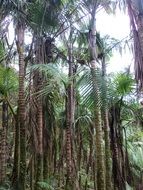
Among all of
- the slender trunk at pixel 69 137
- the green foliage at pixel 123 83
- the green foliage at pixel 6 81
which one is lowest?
the slender trunk at pixel 69 137

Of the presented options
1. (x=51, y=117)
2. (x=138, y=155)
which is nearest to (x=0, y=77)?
(x=51, y=117)

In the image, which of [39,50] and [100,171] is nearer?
[100,171]

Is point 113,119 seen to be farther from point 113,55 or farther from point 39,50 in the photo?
point 113,55

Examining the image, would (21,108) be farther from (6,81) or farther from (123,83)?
(123,83)

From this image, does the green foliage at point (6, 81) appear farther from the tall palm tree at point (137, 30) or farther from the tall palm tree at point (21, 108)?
the tall palm tree at point (137, 30)

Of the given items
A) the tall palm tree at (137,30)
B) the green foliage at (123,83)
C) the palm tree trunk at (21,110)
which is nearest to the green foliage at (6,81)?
the palm tree trunk at (21,110)

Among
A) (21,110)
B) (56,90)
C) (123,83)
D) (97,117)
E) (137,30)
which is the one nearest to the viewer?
(137,30)

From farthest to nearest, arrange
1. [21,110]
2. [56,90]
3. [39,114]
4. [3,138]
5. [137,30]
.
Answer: [3,138]
[56,90]
[39,114]
[21,110]
[137,30]

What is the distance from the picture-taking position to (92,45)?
8.08 m

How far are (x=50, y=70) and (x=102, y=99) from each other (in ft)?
7.56

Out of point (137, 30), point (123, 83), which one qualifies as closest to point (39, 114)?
point (123, 83)

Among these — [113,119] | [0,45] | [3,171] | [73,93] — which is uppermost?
[0,45]

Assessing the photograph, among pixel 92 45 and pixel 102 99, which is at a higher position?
pixel 92 45

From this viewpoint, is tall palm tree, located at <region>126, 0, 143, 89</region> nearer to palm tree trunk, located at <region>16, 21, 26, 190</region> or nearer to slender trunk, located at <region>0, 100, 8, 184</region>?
palm tree trunk, located at <region>16, 21, 26, 190</region>
